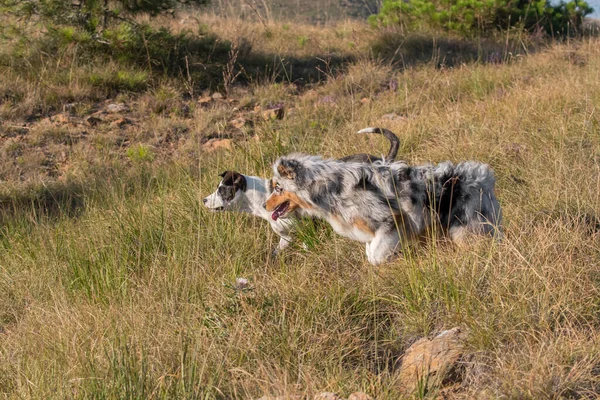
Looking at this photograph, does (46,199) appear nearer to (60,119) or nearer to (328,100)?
(60,119)

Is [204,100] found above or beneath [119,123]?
above

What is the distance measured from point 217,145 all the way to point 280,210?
322cm

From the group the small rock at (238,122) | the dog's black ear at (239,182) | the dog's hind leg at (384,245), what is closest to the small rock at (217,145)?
the small rock at (238,122)

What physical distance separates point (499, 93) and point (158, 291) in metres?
5.82

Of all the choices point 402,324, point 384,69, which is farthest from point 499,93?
point 402,324

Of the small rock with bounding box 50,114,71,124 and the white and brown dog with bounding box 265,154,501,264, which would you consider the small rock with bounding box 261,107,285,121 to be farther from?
the white and brown dog with bounding box 265,154,501,264

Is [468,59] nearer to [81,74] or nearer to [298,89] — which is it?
[298,89]

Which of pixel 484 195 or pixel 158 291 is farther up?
pixel 484 195

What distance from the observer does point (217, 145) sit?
760cm

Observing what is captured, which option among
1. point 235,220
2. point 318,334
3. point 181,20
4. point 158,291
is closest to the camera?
point 318,334

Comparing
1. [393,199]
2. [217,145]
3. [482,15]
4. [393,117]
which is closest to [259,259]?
[393,199]

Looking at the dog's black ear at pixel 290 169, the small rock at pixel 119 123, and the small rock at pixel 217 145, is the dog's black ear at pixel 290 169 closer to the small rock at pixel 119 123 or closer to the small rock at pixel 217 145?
the small rock at pixel 217 145

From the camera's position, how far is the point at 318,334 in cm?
342

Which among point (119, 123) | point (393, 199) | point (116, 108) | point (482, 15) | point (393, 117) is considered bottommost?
point (119, 123)
